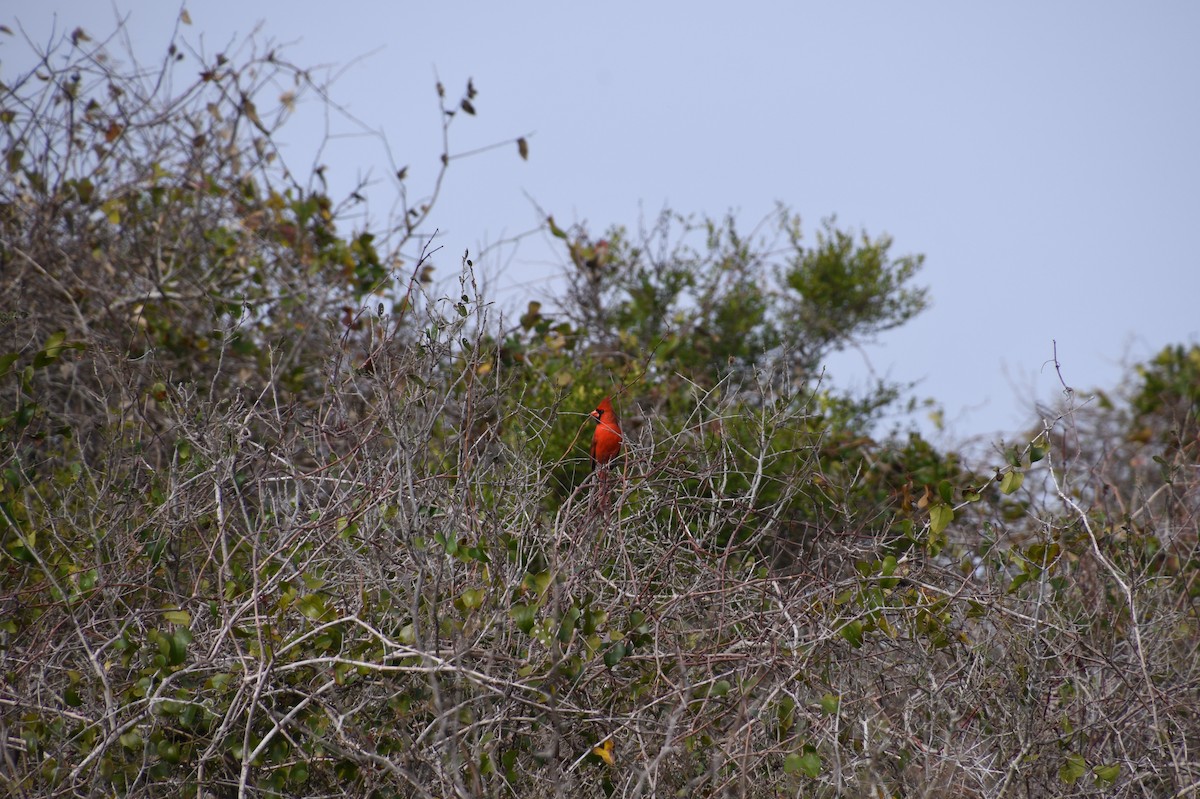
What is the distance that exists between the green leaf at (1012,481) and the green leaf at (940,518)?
0.18 metres

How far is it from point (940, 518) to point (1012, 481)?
249 mm

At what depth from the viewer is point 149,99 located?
740 cm

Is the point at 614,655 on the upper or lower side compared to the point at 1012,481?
lower

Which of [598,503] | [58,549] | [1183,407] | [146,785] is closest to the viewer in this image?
[146,785]

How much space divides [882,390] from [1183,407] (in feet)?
8.52

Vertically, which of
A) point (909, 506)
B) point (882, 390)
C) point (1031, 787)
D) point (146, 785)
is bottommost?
point (146, 785)

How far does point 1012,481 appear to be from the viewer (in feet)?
11.6

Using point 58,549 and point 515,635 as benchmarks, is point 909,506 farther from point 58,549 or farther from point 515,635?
point 58,549

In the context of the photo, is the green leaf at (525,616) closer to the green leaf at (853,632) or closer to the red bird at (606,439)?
the green leaf at (853,632)

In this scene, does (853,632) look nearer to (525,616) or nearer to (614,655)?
(614,655)

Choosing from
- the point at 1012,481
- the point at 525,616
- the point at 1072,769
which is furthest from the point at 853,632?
the point at 525,616

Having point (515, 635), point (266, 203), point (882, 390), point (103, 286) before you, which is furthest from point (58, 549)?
point (882, 390)

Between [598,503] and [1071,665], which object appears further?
[1071,665]

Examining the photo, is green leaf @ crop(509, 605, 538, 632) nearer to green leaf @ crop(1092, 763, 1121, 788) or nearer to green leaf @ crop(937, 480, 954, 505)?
green leaf @ crop(937, 480, 954, 505)
